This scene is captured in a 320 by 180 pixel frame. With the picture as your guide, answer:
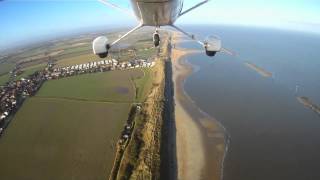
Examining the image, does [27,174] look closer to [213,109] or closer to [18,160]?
[18,160]

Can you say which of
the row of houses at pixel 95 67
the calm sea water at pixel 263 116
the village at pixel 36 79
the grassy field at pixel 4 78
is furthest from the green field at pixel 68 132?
the grassy field at pixel 4 78

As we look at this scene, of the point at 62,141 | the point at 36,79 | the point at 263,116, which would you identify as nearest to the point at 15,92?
the point at 36,79

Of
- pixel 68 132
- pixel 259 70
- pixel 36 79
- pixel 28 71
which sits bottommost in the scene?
pixel 259 70

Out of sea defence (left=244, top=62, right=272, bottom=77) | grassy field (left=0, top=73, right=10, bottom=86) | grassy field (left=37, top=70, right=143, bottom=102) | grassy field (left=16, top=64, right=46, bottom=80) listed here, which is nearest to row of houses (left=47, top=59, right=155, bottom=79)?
grassy field (left=37, top=70, right=143, bottom=102)

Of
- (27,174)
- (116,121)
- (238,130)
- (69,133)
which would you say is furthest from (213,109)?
(27,174)

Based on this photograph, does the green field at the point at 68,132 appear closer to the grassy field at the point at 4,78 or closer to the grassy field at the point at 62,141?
the grassy field at the point at 62,141

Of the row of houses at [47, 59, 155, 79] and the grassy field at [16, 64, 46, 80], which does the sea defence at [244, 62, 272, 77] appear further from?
the grassy field at [16, 64, 46, 80]

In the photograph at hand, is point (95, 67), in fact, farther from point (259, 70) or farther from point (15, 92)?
point (259, 70)

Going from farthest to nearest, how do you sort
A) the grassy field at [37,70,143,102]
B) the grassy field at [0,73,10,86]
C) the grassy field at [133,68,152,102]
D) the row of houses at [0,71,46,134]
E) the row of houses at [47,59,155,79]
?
the row of houses at [47,59,155,79] < the grassy field at [0,73,10,86] < the grassy field at [37,70,143,102] < the grassy field at [133,68,152,102] < the row of houses at [0,71,46,134]

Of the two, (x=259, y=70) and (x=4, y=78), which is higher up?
(x=4, y=78)
